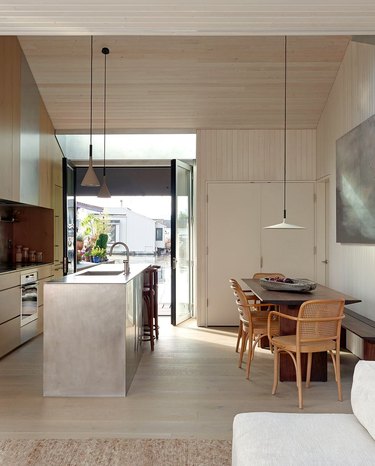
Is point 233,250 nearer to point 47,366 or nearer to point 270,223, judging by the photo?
point 270,223

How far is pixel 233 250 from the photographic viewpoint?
256 inches

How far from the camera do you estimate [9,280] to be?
187 inches

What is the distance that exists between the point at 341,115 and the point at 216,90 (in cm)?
163

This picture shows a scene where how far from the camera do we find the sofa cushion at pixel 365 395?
1.85 meters

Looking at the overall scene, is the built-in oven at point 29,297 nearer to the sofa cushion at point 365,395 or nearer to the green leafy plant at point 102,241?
the green leafy plant at point 102,241

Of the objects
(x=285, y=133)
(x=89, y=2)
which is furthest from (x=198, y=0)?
(x=285, y=133)

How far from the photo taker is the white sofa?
1.63 m

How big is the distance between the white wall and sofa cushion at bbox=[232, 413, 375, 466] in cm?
265

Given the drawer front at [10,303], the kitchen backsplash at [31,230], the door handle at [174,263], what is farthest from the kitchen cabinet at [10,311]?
the door handle at [174,263]

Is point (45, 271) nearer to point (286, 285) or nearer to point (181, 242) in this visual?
point (181, 242)

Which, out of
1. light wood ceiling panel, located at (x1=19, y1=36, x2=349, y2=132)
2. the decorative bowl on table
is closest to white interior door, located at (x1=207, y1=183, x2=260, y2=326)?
light wood ceiling panel, located at (x1=19, y1=36, x2=349, y2=132)

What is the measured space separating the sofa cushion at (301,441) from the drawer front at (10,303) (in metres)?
3.39

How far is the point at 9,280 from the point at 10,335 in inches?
24.7

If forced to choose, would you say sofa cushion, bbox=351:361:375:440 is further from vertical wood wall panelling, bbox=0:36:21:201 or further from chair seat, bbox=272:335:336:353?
vertical wood wall panelling, bbox=0:36:21:201
